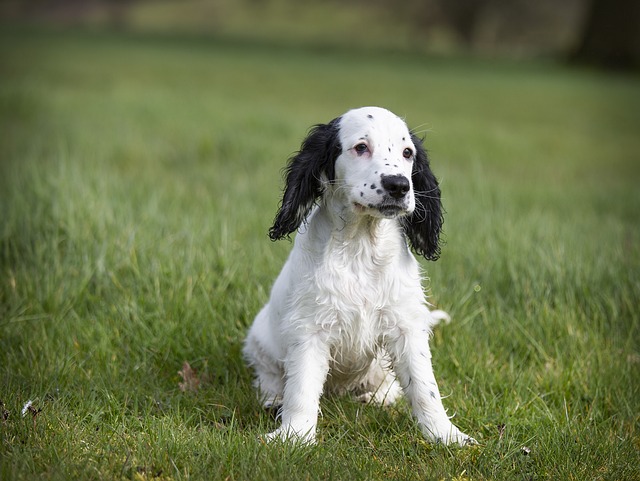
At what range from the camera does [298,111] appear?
1417cm

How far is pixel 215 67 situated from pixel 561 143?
513 inches

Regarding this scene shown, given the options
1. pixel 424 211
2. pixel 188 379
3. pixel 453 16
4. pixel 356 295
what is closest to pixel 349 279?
pixel 356 295

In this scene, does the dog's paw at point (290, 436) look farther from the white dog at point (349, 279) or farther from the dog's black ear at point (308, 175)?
the dog's black ear at point (308, 175)

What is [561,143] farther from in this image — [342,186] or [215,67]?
[215,67]

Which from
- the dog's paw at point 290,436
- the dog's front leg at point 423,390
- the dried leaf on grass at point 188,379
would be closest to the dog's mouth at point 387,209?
the dog's front leg at point 423,390

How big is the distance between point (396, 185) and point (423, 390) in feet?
3.11

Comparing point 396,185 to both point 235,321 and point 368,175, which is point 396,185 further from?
point 235,321

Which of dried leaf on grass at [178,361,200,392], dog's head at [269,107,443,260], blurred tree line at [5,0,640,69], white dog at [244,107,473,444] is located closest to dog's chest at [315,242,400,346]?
white dog at [244,107,473,444]

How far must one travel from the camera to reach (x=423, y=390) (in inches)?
135

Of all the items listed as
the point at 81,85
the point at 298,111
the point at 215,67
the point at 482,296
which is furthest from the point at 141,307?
the point at 215,67

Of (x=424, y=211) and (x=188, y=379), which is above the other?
(x=424, y=211)

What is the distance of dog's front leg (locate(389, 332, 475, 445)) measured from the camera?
3.42 m

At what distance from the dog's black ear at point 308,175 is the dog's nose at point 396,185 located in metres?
0.35

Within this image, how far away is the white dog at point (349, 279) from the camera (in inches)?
132
